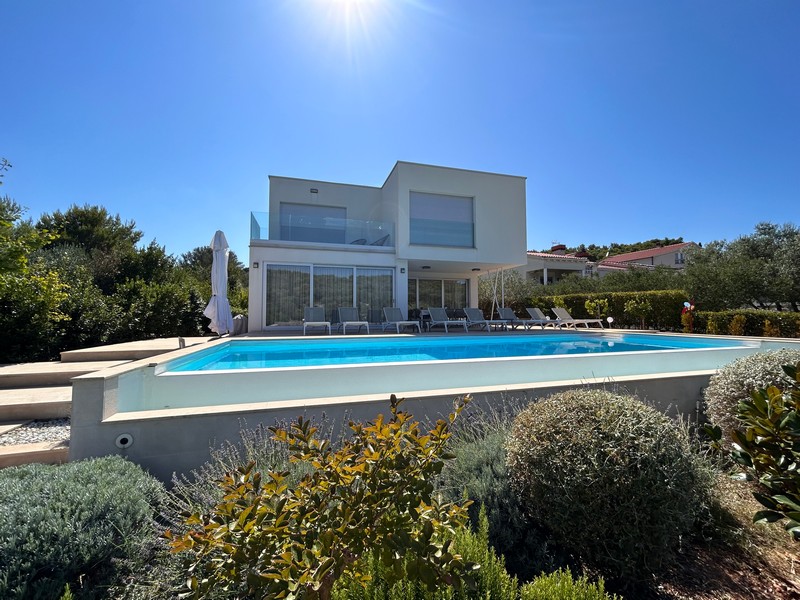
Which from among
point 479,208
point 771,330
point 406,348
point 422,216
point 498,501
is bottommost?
point 498,501

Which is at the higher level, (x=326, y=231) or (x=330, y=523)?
(x=326, y=231)

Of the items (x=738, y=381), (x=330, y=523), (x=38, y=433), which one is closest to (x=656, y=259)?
(x=738, y=381)

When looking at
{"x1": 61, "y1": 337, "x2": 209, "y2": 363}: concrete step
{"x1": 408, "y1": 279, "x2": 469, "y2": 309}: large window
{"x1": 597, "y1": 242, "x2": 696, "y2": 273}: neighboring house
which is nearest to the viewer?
{"x1": 61, "y1": 337, "x2": 209, "y2": 363}: concrete step

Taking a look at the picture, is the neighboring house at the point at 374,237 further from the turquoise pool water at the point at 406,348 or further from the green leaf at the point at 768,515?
the green leaf at the point at 768,515

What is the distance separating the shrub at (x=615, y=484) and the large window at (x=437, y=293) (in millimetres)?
15679

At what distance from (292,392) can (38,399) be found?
303 centimetres

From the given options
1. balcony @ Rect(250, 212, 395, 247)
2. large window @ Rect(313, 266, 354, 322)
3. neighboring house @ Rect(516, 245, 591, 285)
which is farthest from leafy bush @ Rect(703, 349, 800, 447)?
neighboring house @ Rect(516, 245, 591, 285)

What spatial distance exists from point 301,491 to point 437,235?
13851 millimetres

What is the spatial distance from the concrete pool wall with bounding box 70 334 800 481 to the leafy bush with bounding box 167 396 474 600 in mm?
1985

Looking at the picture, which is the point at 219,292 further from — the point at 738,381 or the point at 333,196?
the point at 738,381

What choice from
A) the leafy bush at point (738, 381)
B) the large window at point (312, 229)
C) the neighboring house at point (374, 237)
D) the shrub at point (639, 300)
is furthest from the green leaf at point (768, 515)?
the shrub at point (639, 300)

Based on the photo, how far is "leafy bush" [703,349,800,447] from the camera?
134 inches

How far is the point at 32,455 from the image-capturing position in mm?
3068

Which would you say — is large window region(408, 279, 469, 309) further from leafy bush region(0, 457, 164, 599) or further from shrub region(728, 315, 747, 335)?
leafy bush region(0, 457, 164, 599)
